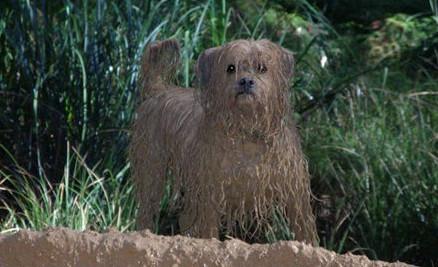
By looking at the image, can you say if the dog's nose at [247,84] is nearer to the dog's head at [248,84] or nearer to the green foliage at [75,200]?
the dog's head at [248,84]

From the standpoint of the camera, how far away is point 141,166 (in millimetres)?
7105

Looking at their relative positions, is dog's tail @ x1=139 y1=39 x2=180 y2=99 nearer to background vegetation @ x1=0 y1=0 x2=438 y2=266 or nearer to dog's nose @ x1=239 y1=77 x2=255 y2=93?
background vegetation @ x1=0 y1=0 x2=438 y2=266

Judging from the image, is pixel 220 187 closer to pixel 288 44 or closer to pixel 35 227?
pixel 35 227

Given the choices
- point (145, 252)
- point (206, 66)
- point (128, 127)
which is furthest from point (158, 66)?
point (145, 252)

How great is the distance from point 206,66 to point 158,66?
0.79 m

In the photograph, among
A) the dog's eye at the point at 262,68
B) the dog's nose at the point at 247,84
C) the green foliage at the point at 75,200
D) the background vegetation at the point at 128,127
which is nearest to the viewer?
the dog's nose at the point at 247,84

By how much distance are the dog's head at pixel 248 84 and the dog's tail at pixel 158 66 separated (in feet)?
2.37

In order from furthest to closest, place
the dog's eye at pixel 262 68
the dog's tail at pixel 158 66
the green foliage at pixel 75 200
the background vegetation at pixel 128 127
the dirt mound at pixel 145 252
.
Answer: the background vegetation at pixel 128 127, the green foliage at pixel 75 200, the dog's tail at pixel 158 66, the dog's eye at pixel 262 68, the dirt mound at pixel 145 252

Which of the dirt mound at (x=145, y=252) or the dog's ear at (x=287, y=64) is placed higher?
the dog's ear at (x=287, y=64)

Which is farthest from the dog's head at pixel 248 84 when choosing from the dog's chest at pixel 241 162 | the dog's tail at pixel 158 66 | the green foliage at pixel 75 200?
the green foliage at pixel 75 200

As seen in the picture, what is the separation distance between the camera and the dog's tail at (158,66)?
7113 mm

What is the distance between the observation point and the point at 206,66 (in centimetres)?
646

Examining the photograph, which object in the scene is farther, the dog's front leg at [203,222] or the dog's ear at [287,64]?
the dog's front leg at [203,222]

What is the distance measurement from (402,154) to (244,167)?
76.5 inches
